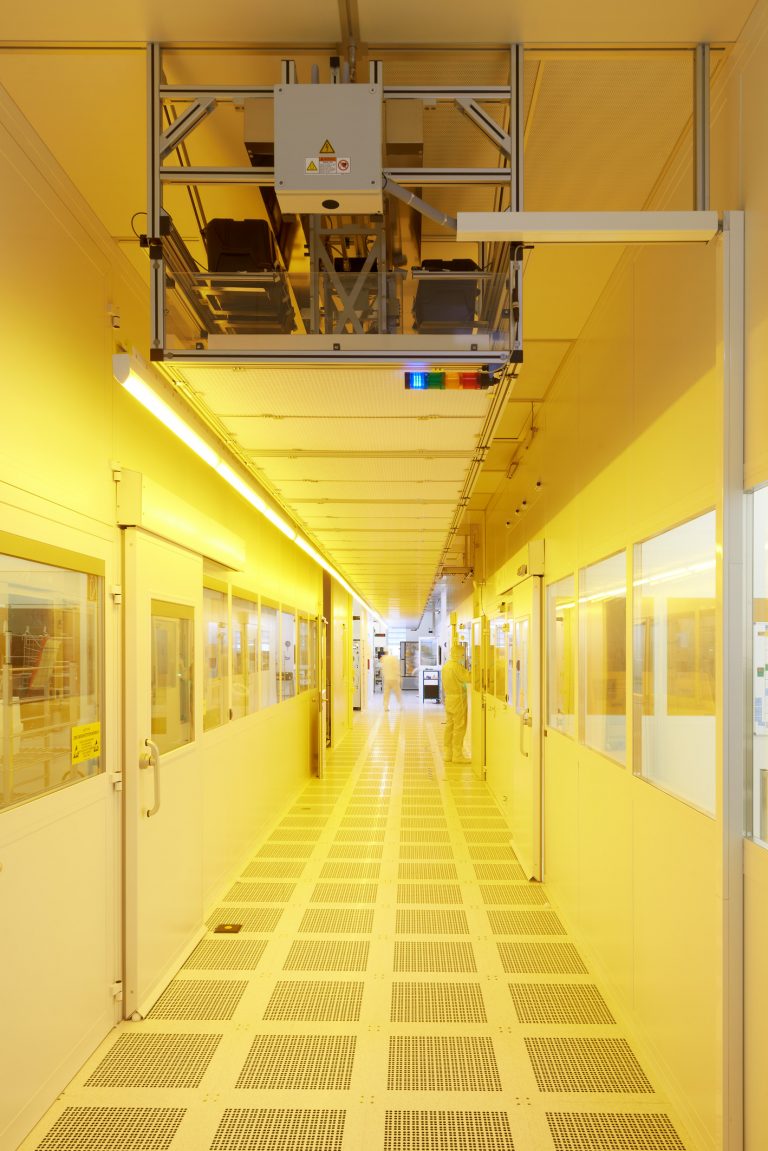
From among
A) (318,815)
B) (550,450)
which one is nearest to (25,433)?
(550,450)

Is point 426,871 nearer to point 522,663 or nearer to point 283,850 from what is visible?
point 283,850

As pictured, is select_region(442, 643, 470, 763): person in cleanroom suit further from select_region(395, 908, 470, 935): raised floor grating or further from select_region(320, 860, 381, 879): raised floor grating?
select_region(395, 908, 470, 935): raised floor grating

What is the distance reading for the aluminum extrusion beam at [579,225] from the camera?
2117 mm

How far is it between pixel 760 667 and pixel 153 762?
8.50 feet

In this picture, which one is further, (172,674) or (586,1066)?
(172,674)

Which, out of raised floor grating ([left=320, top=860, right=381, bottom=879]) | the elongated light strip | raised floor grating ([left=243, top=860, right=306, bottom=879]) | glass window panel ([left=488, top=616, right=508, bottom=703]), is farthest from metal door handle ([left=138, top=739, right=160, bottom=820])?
glass window panel ([left=488, top=616, right=508, bottom=703])

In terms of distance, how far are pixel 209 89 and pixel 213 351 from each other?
2.45 feet

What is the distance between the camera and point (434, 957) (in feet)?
13.7

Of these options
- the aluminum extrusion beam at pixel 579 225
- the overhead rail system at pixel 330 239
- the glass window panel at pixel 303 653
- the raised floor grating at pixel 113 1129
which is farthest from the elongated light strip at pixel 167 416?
the glass window panel at pixel 303 653

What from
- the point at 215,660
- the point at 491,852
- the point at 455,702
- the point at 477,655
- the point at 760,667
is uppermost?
the point at 760,667

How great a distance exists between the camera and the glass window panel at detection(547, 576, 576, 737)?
16.0ft

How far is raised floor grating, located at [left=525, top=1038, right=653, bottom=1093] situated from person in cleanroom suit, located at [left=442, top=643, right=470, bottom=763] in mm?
7916

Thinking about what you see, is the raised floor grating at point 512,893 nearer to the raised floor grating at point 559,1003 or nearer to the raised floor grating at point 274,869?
the raised floor grating at point 559,1003

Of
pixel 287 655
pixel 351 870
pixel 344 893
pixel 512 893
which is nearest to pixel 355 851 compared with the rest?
pixel 351 870
